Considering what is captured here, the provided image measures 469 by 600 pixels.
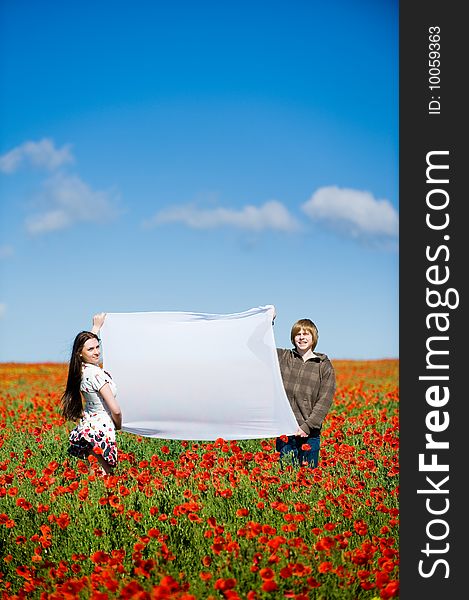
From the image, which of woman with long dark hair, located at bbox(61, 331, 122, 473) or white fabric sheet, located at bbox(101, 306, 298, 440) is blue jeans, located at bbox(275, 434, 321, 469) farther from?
woman with long dark hair, located at bbox(61, 331, 122, 473)

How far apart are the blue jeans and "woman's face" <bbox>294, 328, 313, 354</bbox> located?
729mm

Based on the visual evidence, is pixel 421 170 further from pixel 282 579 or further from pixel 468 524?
pixel 282 579

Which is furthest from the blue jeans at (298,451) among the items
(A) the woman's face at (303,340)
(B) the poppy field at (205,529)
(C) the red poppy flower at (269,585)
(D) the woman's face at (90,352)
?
(C) the red poppy flower at (269,585)

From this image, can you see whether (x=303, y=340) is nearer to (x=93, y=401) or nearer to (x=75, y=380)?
(x=93, y=401)

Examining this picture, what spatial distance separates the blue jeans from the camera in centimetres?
587

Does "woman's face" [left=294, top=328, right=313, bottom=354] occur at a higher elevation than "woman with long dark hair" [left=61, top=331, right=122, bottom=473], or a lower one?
higher

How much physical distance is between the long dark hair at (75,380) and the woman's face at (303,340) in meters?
1.56

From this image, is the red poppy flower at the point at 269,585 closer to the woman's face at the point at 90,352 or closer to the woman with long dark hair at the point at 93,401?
the woman with long dark hair at the point at 93,401

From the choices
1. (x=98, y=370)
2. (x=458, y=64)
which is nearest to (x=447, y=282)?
(x=458, y=64)

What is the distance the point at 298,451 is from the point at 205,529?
1910mm

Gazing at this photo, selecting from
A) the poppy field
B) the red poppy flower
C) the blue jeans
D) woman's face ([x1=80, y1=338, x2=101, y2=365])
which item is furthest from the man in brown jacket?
the red poppy flower

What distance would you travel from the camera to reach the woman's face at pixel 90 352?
18.5 feet

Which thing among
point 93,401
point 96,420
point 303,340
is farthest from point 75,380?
point 303,340

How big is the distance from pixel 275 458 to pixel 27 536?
5.82 feet
